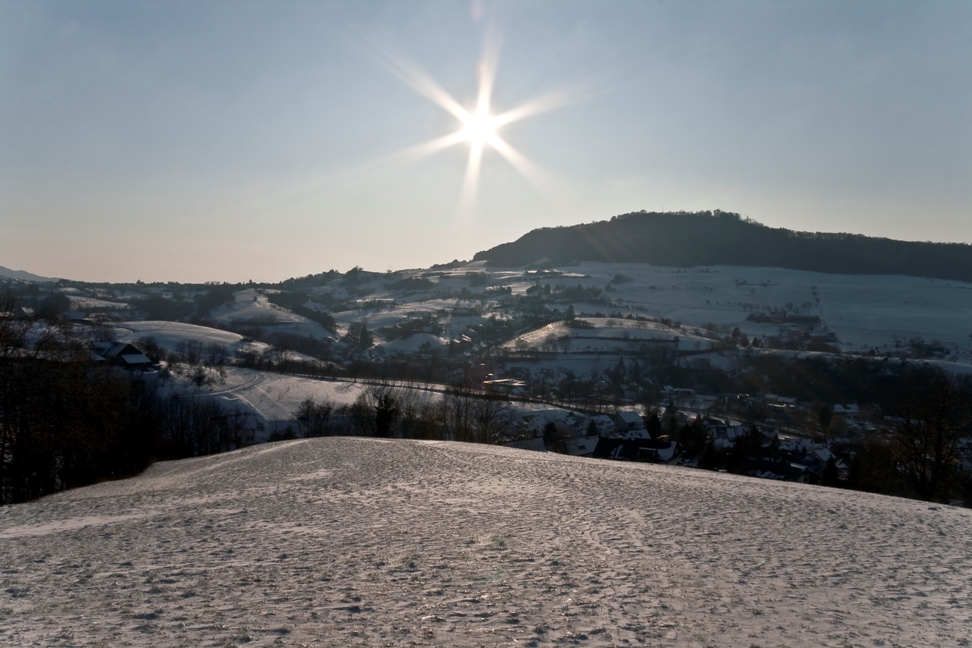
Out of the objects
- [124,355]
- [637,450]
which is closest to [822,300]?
[637,450]

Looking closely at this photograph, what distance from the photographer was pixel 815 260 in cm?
18400

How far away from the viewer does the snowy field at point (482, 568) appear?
7.86 m

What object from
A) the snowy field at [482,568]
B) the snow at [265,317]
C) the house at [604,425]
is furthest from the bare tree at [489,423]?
the snow at [265,317]

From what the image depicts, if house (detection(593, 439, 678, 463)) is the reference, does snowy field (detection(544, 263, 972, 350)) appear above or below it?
above

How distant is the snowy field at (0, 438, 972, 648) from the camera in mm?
7863

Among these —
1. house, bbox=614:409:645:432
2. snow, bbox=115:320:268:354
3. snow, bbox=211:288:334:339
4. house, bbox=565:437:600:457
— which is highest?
snow, bbox=211:288:334:339

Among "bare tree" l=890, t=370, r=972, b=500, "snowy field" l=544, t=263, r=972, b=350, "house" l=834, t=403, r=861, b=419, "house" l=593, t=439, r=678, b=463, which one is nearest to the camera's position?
"bare tree" l=890, t=370, r=972, b=500

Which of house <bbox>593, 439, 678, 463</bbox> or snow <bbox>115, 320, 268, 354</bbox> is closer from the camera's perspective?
house <bbox>593, 439, 678, 463</bbox>

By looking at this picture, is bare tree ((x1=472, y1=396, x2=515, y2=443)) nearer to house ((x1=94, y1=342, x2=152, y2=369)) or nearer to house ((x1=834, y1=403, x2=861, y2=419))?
house ((x1=834, y1=403, x2=861, y2=419))

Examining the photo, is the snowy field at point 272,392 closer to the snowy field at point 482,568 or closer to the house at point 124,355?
the house at point 124,355

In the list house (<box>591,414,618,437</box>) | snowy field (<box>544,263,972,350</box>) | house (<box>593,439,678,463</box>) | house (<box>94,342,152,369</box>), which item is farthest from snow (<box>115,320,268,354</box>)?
snowy field (<box>544,263,972,350</box>)

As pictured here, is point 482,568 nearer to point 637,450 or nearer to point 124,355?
point 637,450

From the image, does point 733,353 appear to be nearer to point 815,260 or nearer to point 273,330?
point 273,330

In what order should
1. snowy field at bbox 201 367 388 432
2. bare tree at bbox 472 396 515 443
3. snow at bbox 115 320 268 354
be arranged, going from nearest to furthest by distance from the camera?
1. bare tree at bbox 472 396 515 443
2. snowy field at bbox 201 367 388 432
3. snow at bbox 115 320 268 354
